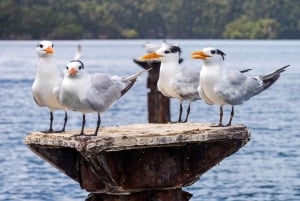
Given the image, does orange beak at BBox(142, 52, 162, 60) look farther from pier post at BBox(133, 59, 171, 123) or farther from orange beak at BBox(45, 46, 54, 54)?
pier post at BBox(133, 59, 171, 123)

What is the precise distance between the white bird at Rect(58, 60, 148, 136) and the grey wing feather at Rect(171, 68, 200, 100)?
6.10ft

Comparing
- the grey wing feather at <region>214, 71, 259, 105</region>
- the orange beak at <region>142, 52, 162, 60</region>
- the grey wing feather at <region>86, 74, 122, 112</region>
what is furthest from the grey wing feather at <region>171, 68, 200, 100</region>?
the grey wing feather at <region>86, 74, 122, 112</region>

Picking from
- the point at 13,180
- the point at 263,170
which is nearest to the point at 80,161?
the point at 13,180

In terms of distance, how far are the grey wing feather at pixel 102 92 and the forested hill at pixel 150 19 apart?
129644 mm

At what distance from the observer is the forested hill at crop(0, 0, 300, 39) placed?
476 feet

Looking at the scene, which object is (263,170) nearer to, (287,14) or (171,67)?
(171,67)

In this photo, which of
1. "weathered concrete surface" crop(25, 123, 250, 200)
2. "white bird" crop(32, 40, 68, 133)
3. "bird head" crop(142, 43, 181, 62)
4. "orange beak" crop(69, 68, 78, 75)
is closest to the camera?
"weathered concrete surface" crop(25, 123, 250, 200)

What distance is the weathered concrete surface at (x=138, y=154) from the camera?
7133 millimetres

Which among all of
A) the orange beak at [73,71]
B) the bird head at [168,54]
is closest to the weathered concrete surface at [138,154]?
the orange beak at [73,71]

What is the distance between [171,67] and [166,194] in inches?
114

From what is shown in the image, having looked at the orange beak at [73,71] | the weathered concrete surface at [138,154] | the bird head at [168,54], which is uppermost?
the bird head at [168,54]

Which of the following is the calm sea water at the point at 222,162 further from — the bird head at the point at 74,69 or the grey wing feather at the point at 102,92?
the bird head at the point at 74,69

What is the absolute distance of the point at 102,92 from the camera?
809 cm

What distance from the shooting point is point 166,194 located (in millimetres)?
7359
